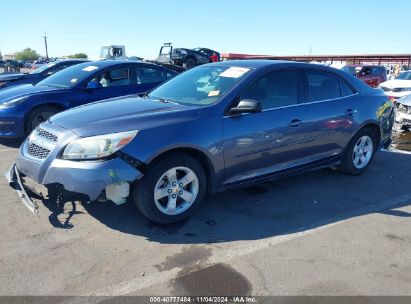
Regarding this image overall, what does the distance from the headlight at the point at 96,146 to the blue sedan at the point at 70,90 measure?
147 inches

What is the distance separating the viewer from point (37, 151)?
3850 mm

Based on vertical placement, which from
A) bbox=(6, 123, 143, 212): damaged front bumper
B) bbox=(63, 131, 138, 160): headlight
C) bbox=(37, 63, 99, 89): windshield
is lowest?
bbox=(6, 123, 143, 212): damaged front bumper

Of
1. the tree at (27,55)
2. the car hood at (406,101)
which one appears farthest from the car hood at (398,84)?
the tree at (27,55)

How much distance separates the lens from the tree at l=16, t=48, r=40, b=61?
123 metres

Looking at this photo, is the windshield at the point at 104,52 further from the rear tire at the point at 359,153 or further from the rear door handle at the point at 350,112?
the rear door handle at the point at 350,112

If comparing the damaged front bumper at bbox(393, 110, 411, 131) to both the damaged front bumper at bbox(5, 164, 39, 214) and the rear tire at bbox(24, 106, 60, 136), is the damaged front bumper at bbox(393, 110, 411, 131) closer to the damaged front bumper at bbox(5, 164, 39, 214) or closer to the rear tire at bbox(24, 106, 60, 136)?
the rear tire at bbox(24, 106, 60, 136)

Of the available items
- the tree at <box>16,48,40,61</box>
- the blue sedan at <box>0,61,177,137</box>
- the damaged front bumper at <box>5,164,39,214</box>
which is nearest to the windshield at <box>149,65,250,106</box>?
the damaged front bumper at <box>5,164,39,214</box>

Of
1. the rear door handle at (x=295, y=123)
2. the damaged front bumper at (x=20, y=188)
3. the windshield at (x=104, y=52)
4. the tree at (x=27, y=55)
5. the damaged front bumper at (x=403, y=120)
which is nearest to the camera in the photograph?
the damaged front bumper at (x=20, y=188)

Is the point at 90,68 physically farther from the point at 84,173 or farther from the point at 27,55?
the point at 27,55

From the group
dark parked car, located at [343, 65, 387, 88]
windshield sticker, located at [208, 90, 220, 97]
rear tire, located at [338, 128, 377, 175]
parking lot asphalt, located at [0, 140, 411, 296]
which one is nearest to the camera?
parking lot asphalt, located at [0, 140, 411, 296]

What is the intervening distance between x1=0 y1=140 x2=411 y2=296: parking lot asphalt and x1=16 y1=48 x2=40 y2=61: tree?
428ft

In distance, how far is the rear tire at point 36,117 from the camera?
6.79 metres

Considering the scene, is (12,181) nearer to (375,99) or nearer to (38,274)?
(38,274)

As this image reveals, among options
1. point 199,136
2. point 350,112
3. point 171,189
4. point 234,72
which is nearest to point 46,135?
point 171,189
